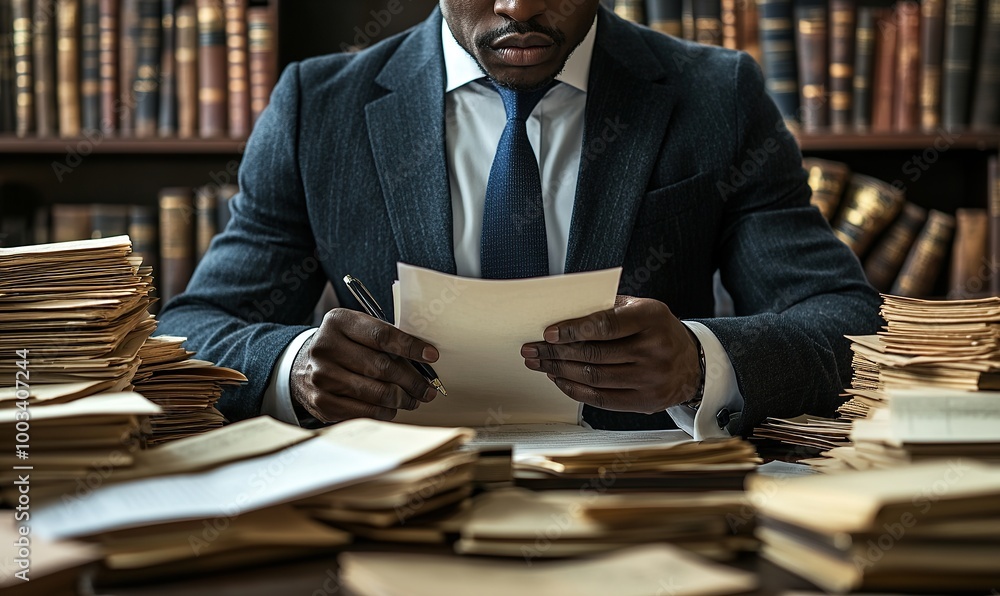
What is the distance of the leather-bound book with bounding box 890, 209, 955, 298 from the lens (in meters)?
2.31

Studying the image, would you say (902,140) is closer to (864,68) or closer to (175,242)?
(864,68)

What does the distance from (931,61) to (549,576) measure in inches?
80.4

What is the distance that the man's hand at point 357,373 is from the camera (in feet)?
3.86

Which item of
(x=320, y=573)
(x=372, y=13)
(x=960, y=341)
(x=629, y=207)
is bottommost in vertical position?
(x=320, y=573)

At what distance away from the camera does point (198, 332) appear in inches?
56.7

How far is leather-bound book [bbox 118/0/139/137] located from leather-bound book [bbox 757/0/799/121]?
4.63ft

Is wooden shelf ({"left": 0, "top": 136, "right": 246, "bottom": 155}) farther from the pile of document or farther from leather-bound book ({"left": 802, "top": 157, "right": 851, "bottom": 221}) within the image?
the pile of document

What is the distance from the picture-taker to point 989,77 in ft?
7.39

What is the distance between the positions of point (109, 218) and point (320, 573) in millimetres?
1907

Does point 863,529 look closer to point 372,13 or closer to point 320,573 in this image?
point 320,573

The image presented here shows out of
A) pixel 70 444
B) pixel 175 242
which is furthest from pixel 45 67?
pixel 70 444

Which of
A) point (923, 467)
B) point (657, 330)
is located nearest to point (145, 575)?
point (923, 467)

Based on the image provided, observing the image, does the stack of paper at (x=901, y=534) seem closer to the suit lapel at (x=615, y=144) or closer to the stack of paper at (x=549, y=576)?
the stack of paper at (x=549, y=576)

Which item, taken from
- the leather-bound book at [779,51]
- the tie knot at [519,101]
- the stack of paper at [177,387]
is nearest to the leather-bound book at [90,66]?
the tie knot at [519,101]
